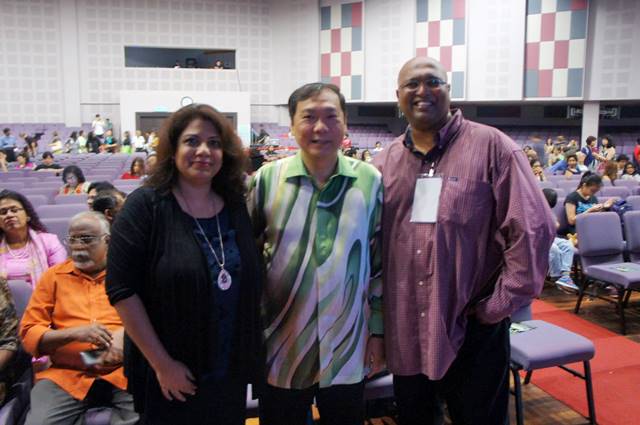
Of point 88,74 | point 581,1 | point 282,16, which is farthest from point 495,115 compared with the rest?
point 88,74

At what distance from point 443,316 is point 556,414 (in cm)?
147

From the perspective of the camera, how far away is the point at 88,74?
1641cm

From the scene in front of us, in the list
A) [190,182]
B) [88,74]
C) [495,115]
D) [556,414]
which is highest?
[88,74]

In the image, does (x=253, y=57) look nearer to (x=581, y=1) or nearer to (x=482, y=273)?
(x=581, y=1)

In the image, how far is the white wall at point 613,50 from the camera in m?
13.0

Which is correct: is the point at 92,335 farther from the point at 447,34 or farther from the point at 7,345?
the point at 447,34

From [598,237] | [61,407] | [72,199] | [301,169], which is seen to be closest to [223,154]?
[301,169]

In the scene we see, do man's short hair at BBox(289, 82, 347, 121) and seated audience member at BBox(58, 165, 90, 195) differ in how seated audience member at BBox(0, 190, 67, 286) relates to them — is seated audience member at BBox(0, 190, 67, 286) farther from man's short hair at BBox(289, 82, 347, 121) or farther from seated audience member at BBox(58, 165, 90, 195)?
seated audience member at BBox(58, 165, 90, 195)

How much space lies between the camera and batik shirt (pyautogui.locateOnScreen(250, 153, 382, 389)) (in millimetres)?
1504

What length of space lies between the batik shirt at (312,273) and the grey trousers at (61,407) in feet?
2.10

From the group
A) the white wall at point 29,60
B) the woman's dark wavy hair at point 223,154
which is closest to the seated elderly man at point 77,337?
the woman's dark wavy hair at point 223,154

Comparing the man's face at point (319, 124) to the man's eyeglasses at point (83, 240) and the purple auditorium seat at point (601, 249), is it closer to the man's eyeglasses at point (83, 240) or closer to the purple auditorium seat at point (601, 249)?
the man's eyeglasses at point (83, 240)

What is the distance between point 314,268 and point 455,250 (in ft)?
1.44

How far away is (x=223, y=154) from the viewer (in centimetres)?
149
